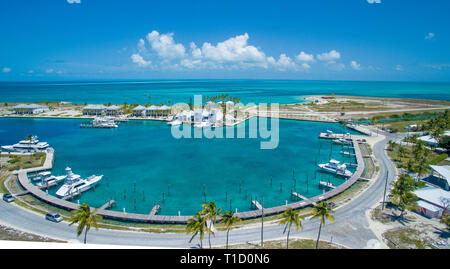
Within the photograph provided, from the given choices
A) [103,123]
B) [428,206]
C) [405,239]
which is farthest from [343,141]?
[103,123]

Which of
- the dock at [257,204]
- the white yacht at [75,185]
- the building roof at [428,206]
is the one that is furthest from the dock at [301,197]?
the white yacht at [75,185]

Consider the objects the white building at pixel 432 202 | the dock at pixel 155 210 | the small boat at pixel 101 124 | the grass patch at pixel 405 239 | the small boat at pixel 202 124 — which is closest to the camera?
the grass patch at pixel 405 239

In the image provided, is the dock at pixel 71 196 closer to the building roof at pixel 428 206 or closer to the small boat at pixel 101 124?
the building roof at pixel 428 206

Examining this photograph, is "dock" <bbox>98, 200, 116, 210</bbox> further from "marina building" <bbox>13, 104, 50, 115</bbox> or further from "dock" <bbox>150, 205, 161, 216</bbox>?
A: "marina building" <bbox>13, 104, 50, 115</bbox>
